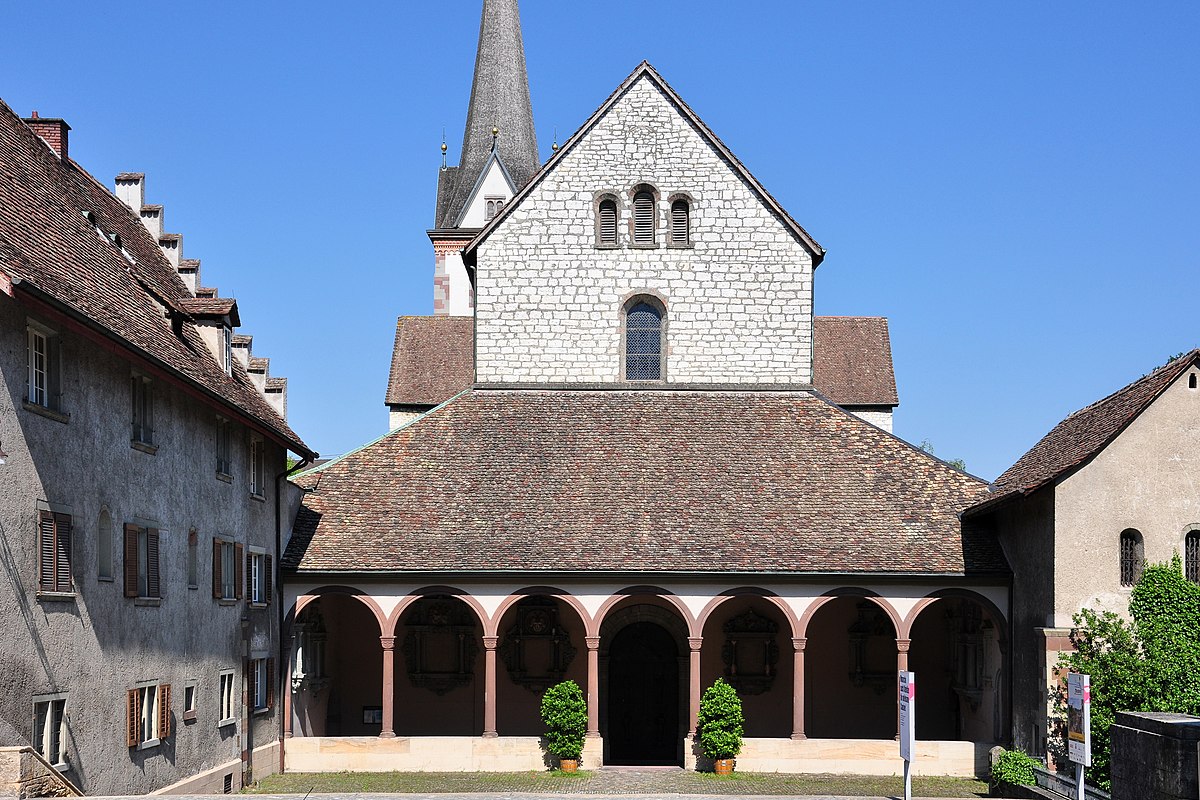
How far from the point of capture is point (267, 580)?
2758 centimetres

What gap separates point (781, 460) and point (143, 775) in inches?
590

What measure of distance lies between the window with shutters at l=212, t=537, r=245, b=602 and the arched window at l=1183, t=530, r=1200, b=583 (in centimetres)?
1644

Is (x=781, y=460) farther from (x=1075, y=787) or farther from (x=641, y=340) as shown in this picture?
(x=1075, y=787)

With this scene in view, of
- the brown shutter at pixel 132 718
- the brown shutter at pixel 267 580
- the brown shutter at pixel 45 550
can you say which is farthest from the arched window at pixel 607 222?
the brown shutter at pixel 45 550

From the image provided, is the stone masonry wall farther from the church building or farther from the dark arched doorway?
the dark arched doorway

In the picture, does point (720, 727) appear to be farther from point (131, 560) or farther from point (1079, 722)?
point (131, 560)

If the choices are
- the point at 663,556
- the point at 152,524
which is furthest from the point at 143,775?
the point at 663,556

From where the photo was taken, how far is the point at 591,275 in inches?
1328

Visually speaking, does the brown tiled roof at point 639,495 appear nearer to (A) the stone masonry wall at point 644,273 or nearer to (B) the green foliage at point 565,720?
(A) the stone masonry wall at point 644,273

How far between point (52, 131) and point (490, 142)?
4239 centimetres

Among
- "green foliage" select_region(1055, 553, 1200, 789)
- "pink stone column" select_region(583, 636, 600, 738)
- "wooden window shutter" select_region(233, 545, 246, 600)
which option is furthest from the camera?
"pink stone column" select_region(583, 636, 600, 738)

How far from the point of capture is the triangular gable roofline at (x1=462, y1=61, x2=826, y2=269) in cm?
3366

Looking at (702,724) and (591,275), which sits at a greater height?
(591,275)

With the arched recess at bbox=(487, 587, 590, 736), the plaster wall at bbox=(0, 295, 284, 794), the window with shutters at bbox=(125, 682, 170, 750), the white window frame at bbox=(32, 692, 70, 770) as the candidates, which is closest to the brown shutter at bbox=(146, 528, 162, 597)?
the plaster wall at bbox=(0, 295, 284, 794)
